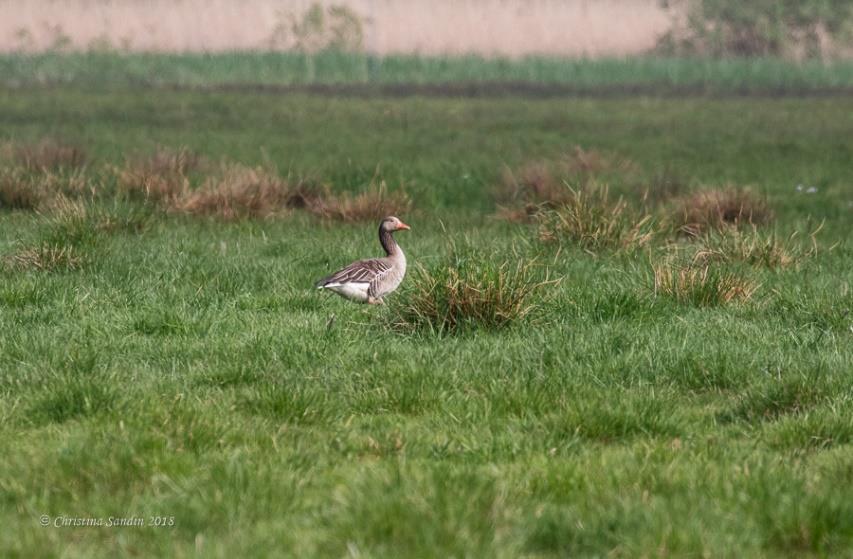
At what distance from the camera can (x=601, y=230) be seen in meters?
13.6

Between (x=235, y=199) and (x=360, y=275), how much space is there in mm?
7014

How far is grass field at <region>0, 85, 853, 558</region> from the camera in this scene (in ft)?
17.1

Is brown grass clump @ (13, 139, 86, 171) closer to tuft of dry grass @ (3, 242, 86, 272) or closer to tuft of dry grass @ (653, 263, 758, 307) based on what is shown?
tuft of dry grass @ (3, 242, 86, 272)

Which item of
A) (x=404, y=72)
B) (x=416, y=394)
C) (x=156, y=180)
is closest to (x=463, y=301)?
(x=416, y=394)

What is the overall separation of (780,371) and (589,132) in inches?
934

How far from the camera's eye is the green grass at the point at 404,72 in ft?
158

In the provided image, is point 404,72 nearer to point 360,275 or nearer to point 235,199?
point 235,199

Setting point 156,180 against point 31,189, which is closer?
point 31,189

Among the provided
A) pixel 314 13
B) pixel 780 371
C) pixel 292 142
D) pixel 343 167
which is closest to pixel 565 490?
pixel 780 371

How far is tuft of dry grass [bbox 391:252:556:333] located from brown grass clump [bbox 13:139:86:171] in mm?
11942

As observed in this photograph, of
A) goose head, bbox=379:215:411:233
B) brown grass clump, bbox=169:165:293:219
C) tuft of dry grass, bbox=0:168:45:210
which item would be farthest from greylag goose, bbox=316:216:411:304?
tuft of dry grass, bbox=0:168:45:210

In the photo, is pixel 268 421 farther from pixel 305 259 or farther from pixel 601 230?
pixel 601 230

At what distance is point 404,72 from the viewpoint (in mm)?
52875

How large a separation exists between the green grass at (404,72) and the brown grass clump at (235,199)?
29503 mm
